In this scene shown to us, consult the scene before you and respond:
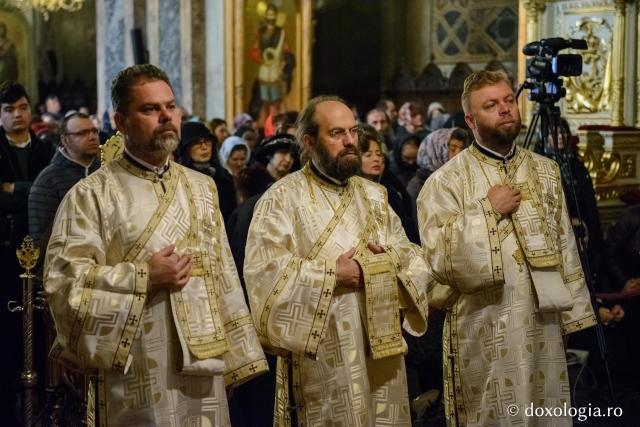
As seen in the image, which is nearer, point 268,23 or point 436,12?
point 268,23

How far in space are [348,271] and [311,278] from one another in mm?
125

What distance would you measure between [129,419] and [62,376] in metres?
1.45

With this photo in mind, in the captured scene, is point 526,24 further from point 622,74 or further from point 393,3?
point 393,3

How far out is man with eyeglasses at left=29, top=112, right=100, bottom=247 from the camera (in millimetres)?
4949

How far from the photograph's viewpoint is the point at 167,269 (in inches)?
116

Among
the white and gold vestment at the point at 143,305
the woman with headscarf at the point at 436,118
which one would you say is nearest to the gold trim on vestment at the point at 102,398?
the white and gold vestment at the point at 143,305

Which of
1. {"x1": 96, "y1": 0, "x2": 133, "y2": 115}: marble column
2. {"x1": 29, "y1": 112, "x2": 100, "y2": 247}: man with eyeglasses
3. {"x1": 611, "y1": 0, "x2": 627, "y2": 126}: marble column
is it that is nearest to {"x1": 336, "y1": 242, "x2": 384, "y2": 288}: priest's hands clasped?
{"x1": 29, "y1": 112, "x2": 100, "y2": 247}: man with eyeglasses

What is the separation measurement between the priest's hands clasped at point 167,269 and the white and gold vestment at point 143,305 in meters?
0.03

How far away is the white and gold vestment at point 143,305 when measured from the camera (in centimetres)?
294

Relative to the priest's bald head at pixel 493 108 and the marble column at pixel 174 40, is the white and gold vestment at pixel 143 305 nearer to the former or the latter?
the priest's bald head at pixel 493 108

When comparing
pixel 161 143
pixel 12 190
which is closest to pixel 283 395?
pixel 161 143

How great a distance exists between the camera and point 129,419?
3041 mm

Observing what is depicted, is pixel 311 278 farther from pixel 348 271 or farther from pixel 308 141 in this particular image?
pixel 308 141

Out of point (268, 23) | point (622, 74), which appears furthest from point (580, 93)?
point (268, 23)
